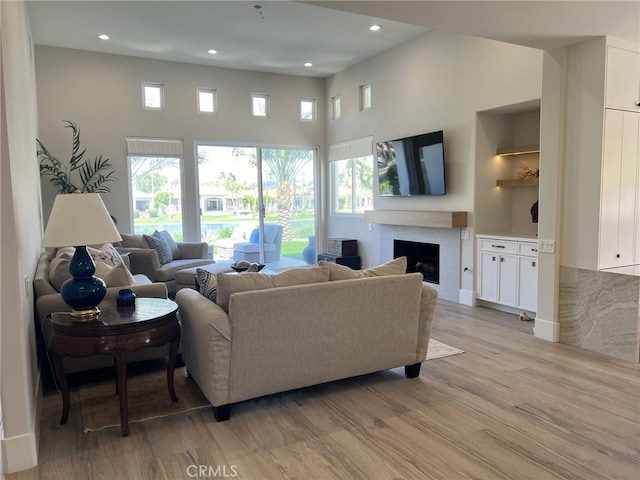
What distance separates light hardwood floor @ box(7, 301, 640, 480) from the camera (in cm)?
233

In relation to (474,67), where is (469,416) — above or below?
below

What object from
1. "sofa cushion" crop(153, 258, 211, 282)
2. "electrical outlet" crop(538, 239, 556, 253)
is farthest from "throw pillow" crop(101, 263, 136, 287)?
"electrical outlet" crop(538, 239, 556, 253)

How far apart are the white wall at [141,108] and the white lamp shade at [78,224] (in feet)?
14.6

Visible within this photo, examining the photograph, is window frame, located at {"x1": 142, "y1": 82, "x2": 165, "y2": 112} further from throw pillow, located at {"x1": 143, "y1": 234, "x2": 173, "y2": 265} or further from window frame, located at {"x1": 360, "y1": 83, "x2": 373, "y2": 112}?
window frame, located at {"x1": 360, "y1": 83, "x2": 373, "y2": 112}

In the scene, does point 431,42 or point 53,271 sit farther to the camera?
point 431,42

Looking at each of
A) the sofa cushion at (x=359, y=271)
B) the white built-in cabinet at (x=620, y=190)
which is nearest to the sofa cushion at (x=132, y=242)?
the sofa cushion at (x=359, y=271)

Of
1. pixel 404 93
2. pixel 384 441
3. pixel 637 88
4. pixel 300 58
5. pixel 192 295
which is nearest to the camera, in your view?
pixel 384 441

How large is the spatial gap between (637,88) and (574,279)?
1.76m

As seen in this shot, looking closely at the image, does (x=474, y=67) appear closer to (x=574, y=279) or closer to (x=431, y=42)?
(x=431, y=42)

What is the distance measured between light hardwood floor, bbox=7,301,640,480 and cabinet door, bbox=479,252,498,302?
1.75 metres

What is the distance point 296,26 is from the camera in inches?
230

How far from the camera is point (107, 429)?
2.74 m

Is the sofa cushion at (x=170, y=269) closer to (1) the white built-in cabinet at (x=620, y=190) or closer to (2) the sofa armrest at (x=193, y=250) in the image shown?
(2) the sofa armrest at (x=193, y=250)

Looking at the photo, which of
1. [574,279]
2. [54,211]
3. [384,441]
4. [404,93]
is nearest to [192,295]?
[54,211]
